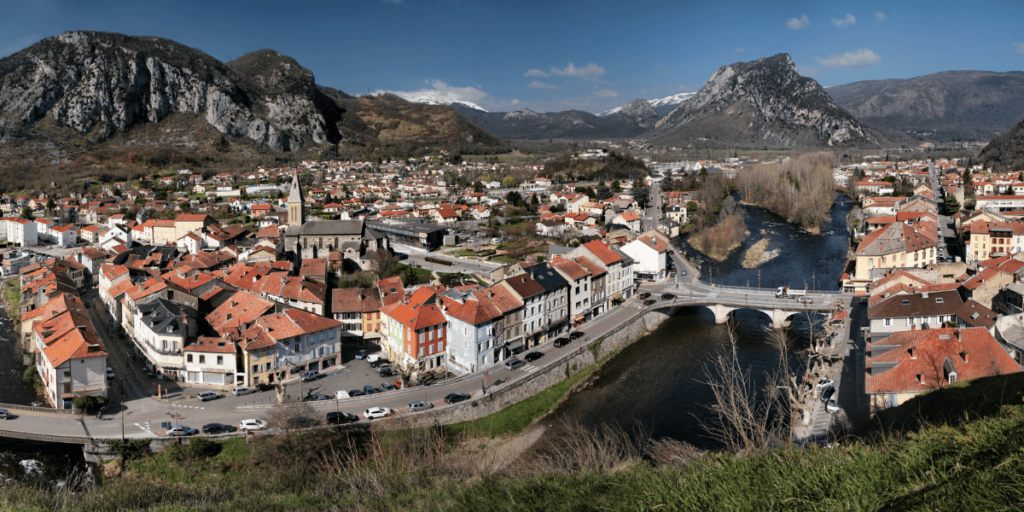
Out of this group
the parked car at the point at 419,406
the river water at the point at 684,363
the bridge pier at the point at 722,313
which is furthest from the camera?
the bridge pier at the point at 722,313

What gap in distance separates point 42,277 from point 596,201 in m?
47.9

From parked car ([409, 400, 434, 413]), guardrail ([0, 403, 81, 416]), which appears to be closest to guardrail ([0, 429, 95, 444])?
guardrail ([0, 403, 81, 416])

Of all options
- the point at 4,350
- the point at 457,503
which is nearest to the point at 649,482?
the point at 457,503

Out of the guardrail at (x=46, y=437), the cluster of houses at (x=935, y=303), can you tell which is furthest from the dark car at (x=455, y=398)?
the cluster of houses at (x=935, y=303)

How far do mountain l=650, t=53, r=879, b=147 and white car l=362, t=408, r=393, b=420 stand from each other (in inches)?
6062

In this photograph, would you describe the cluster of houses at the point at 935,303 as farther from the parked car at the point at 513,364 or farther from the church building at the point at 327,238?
the church building at the point at 327,238

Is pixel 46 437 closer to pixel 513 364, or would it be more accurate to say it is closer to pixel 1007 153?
pixel 513 364

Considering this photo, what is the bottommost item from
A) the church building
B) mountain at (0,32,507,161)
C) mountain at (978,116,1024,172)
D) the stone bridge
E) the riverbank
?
the stone bridge

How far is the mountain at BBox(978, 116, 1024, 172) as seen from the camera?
Answer: 74.8m

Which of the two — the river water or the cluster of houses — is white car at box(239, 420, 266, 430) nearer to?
the river water

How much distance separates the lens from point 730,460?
238 inches

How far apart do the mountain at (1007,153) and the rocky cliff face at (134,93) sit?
108489mm

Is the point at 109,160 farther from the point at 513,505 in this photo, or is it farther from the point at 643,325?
the point at 513,505

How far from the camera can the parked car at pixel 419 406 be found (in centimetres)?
1792
